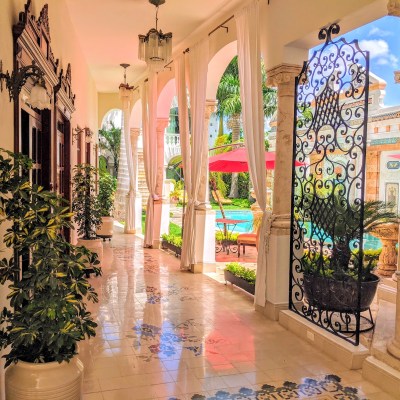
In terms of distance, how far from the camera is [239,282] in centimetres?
598

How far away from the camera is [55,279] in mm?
2176

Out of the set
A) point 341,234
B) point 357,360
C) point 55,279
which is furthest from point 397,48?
point 55,279

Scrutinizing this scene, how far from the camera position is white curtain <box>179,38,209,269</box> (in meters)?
6.62

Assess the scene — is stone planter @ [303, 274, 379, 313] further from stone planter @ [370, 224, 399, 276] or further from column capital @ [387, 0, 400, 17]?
stone planter @ [370, 224, 399, 276]

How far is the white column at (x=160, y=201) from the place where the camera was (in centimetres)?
955

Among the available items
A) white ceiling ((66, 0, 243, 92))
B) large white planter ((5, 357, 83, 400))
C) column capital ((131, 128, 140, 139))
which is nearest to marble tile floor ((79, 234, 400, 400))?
large white planter ((5, 357, 83, 400))

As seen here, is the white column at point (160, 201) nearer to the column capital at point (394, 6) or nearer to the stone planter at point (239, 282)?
the stone planter at point (239, 282)

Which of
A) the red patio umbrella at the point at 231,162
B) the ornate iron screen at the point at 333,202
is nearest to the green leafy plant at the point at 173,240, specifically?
the red patio umbrella at the point at 231,162

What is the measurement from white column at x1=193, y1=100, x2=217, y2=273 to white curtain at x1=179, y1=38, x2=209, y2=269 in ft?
0.29

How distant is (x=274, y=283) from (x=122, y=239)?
21.0ft

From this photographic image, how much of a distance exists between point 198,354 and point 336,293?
4.41 feet

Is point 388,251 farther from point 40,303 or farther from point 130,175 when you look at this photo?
point 130,175

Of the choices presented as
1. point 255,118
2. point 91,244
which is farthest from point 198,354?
point 91,244

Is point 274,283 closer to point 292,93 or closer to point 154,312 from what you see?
point 154,312
